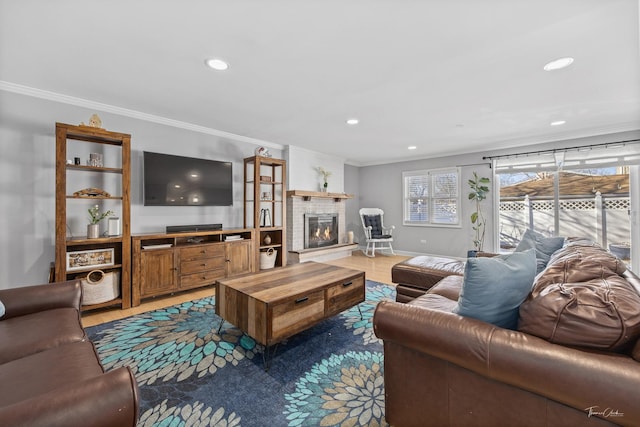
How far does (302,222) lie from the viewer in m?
5.68

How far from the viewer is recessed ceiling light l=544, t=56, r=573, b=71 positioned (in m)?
2.25

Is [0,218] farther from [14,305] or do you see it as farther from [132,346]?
[132,346]

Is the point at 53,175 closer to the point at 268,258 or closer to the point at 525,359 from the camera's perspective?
the point at 268,258

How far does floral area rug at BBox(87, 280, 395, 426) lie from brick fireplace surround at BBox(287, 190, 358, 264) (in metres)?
2.74

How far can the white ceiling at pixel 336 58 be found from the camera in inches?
68.1

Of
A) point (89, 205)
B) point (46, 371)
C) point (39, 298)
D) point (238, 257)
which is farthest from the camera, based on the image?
point (238, 257)

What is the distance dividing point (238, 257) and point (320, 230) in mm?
2384

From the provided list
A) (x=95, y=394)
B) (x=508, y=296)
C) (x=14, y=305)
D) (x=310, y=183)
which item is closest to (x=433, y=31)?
(x=508, y=296)

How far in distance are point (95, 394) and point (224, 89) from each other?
9.06 feet

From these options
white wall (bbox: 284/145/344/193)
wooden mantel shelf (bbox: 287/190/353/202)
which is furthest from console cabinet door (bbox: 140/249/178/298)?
white wall (bbox: 284/145/344/193)

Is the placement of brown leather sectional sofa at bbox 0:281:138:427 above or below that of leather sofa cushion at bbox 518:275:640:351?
below

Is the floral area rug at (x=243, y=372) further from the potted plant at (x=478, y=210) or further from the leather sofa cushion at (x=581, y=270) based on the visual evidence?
the potted plant at (x=478, y=210)

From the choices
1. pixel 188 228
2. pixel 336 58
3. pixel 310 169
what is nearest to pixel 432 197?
pixel 310 169

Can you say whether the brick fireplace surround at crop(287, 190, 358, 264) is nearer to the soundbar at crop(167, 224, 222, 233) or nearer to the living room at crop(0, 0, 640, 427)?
the living room at crop(0, 0, 640, 427)
